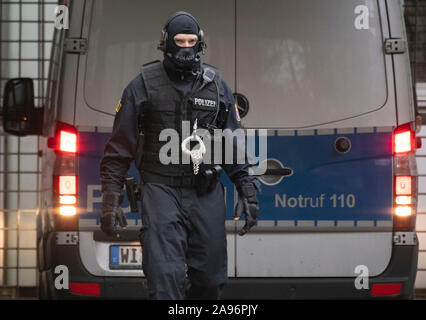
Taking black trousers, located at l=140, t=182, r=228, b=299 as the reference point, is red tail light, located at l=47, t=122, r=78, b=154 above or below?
above

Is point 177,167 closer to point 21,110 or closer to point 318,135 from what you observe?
point 318,135

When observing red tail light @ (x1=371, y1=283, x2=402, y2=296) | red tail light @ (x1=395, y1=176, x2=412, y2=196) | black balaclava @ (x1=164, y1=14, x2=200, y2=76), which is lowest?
red tail light @ (x1=371, y1=283, x2=402, y2=296)

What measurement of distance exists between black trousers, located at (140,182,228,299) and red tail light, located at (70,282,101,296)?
25.0 inches

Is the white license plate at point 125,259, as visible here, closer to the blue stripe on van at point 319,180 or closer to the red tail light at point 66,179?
the blue stripe on van at point 319,180

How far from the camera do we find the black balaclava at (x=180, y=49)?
169 inches

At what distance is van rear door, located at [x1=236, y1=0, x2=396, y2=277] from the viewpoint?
15.8ft

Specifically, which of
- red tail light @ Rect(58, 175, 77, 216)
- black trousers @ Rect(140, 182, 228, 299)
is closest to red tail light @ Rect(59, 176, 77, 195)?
red tail light @ Rect(58, 175, 77, 216)

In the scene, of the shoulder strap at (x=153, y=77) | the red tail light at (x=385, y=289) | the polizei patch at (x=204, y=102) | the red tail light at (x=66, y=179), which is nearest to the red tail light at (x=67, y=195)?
the red tail light at (x=66, y=179)

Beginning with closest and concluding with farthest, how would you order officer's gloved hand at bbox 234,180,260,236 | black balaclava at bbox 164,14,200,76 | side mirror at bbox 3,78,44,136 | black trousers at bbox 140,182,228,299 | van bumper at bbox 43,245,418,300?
black trousers at bbox 140,182,228,299 < black balaclava at bbox 164,14,200,76 < officer's gloved hand at bbox 234,180,260,236 < van bumper at bbox 43,245,418,300 < side mirror at bbox 3,78,44,136

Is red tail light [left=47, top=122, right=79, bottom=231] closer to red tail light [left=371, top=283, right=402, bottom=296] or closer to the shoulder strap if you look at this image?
the shoulder strap
